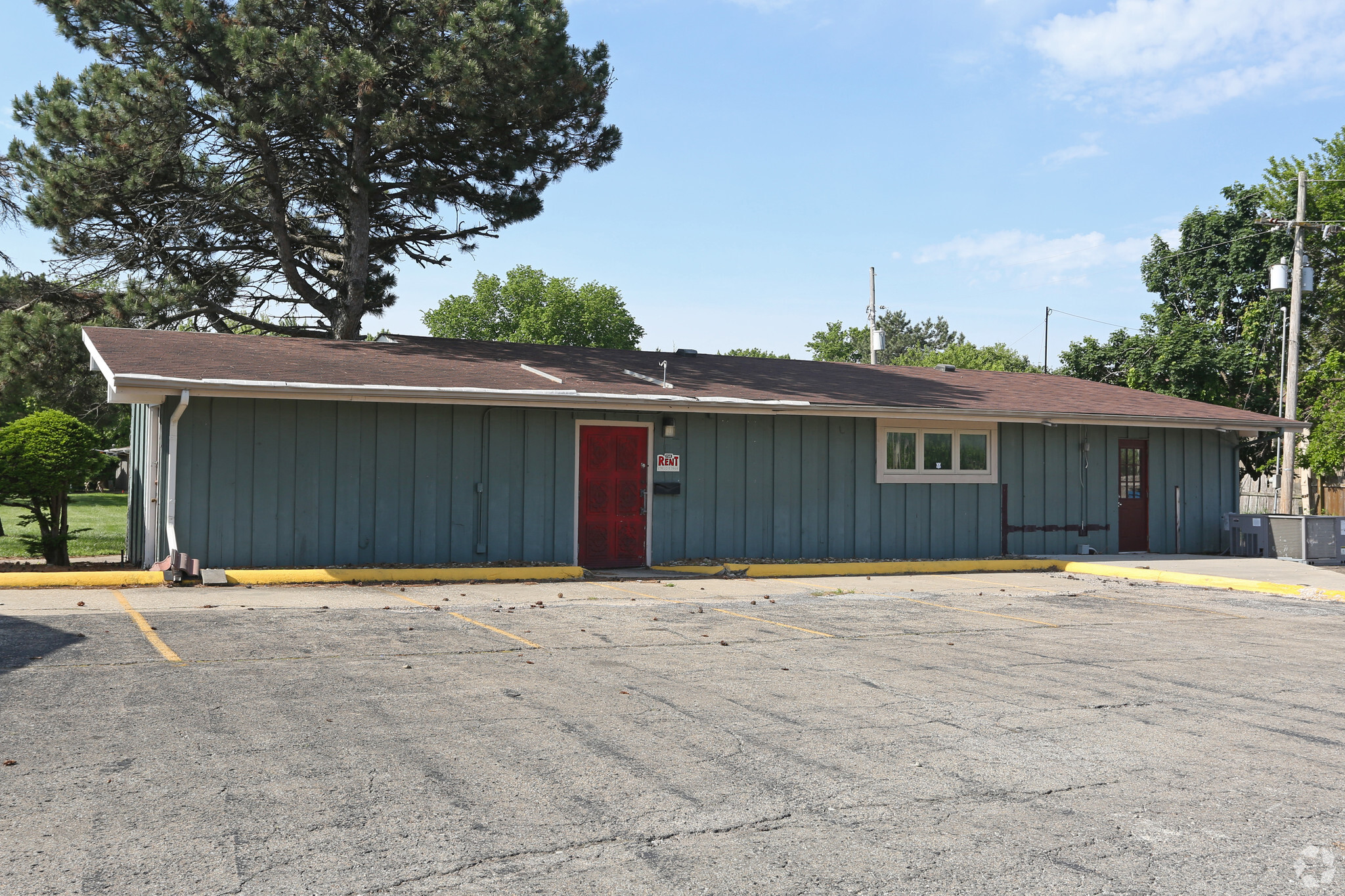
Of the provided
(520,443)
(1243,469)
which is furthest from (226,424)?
(1243,469)

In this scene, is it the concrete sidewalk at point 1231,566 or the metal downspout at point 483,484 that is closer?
the metal downspout at point 483,484

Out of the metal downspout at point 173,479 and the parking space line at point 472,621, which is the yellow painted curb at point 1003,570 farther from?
the metal downspout at point 173,479

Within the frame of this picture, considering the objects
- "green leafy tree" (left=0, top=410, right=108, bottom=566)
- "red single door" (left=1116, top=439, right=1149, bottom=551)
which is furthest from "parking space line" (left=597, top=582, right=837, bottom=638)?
"red single door" (left=1116, top=439, right=1149, bottom=551)

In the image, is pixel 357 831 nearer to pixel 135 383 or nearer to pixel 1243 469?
pixel 135 383

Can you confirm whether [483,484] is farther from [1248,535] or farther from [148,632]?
[1248,535]

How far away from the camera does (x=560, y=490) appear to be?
576 inches

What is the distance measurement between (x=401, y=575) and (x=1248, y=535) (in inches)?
572

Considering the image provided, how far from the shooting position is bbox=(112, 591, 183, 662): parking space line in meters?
7.49

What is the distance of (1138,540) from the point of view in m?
18.9

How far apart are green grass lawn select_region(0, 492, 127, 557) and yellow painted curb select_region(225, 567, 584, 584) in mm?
4573

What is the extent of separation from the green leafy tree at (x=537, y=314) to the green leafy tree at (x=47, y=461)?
53.2m

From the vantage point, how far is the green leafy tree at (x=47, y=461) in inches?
526

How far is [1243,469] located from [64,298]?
122ft

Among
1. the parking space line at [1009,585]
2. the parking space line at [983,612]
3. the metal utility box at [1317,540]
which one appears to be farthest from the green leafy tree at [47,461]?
the metal utility box at [1317,540]
